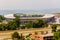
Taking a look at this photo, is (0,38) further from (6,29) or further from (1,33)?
(6,29)

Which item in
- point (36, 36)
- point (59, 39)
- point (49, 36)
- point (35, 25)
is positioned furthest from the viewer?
point (35, 25)

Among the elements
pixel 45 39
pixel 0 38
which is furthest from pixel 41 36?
pixel 0 38

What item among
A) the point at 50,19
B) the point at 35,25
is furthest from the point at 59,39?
the point at 50,19

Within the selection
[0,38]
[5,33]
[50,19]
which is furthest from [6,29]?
[50,19]

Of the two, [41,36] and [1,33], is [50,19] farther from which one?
[41,36]

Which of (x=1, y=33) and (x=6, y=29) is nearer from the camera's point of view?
(x=1, y=33)

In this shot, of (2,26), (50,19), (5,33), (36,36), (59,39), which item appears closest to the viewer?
(59,39)

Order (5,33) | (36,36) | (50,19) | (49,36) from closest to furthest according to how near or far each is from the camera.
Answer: (49,36) → (36,36) → (5,33) → (50,19)

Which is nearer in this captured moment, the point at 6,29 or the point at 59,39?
the point at 59,39

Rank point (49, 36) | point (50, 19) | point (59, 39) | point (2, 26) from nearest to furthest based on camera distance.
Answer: point (59, 39)
point (49, 36)
point (2, 26)
point (50, 19)
